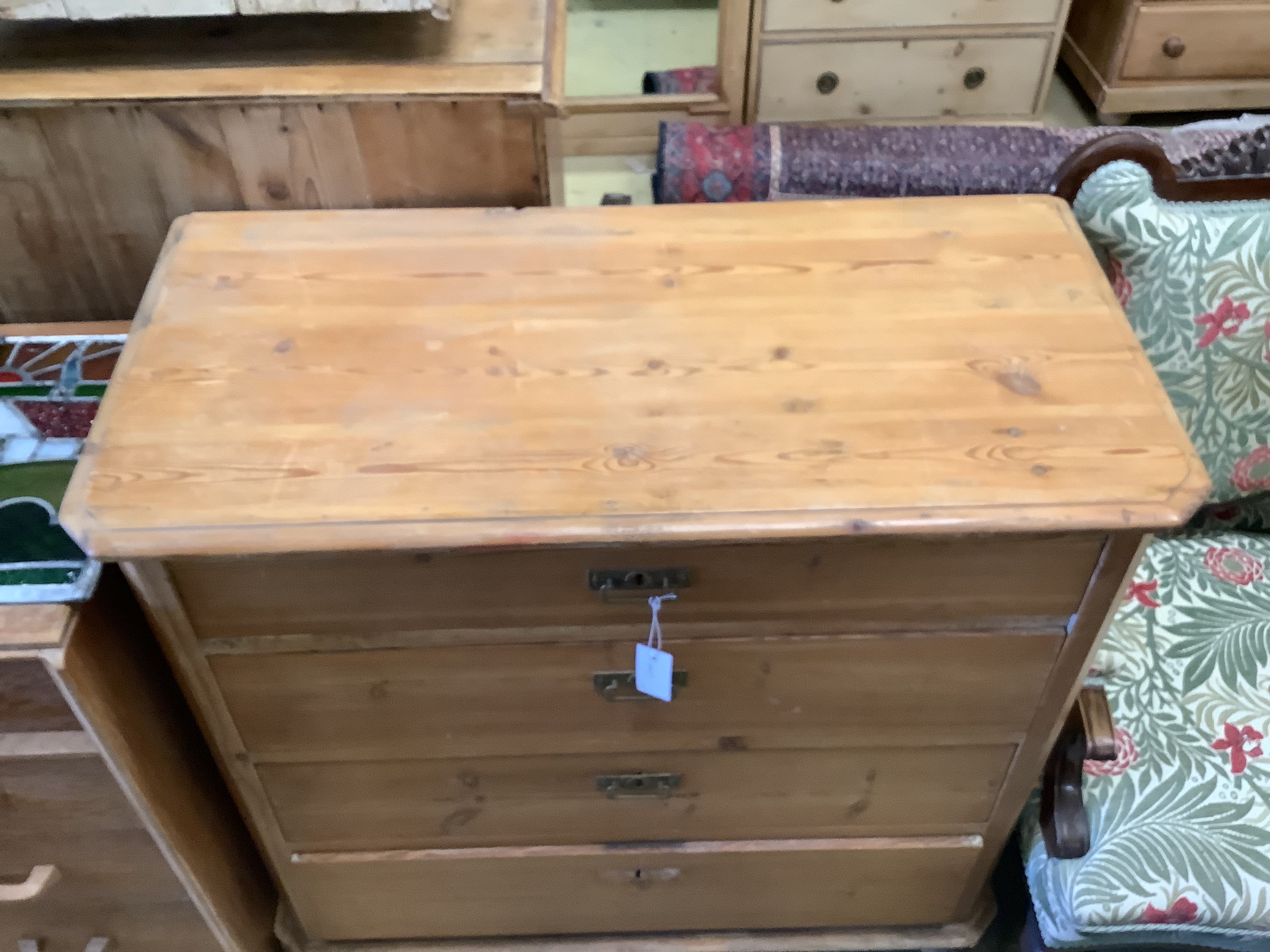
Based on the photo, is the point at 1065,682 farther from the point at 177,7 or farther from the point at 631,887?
the point at 177,7

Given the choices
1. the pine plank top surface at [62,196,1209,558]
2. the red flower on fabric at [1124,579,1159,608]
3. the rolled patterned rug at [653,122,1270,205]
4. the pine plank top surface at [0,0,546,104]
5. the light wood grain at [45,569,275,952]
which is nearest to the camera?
the pine plank top surface at [62,196,1209,558]

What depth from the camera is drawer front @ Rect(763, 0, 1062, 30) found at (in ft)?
7.41

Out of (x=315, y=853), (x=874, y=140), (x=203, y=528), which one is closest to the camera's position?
(x=203, y=528)

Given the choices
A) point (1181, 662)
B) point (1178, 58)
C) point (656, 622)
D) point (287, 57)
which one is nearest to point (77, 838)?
A: point (656, 622)

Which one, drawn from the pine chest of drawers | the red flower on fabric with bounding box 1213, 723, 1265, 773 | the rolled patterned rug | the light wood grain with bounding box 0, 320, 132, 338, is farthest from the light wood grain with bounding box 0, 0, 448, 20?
the red flower on fabric with bounding box 1213, 723, 1265, 773

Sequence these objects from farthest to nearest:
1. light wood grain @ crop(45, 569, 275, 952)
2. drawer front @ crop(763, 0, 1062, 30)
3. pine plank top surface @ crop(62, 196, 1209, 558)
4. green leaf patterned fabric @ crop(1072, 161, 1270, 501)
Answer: drawer front @ crop(763, 0, 1062, 30) → green leaf patterned fabric @ crop(1072, 161, 1270, 501) → light wood grain @ crop(45, 569, 275, 952) → pine plank top surface @ crop(62, 196, 1209, 558)

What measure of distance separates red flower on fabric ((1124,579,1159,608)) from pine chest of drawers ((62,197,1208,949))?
31 cm

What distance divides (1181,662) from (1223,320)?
1.30ft

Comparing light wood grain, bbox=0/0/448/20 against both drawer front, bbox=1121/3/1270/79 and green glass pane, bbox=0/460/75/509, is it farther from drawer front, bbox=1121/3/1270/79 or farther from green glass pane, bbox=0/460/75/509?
drawer front, bbox=1121/3/1270/79

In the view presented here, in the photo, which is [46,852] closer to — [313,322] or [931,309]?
[313,322]

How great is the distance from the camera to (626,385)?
35.1 inches

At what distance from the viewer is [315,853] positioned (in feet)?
3.73

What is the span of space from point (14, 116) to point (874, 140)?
1352 millimetres

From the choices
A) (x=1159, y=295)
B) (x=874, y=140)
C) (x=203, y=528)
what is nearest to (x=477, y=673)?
(x=203, y=528)
